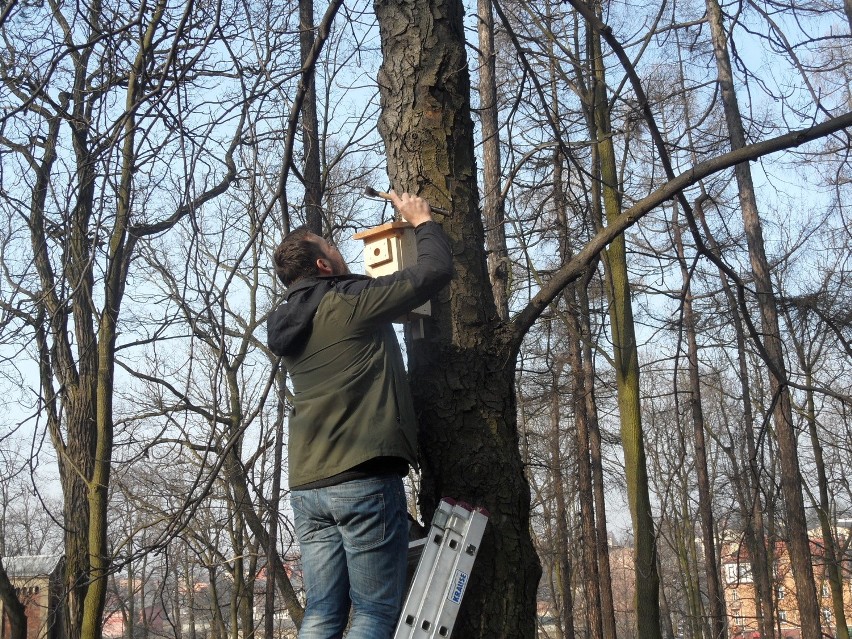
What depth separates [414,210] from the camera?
271cm

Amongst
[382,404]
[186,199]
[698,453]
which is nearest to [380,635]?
[382,404]

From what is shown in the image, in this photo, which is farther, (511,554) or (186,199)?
(186,199)

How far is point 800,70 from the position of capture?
10.6ft

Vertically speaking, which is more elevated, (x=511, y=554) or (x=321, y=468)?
(x=321, y=468)

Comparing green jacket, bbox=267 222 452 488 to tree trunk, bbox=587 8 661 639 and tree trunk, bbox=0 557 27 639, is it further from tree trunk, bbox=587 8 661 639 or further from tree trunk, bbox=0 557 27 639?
tree trunk, bbox=587 8 661 639

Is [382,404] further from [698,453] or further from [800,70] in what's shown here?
[698,453]

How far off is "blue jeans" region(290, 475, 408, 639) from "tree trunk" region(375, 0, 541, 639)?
9.8 inches

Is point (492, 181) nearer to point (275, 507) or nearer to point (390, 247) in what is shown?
point (275, 507)

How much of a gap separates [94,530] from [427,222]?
6927 millimetres

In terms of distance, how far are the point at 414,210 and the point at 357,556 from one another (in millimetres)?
1117

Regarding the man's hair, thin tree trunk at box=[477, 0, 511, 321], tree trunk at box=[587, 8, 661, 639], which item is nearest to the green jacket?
the man's hair

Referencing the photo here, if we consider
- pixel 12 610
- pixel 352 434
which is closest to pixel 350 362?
pixel 352 434

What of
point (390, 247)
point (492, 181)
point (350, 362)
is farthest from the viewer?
point (492, 181)

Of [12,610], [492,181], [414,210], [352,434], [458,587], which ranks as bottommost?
[12,610]
